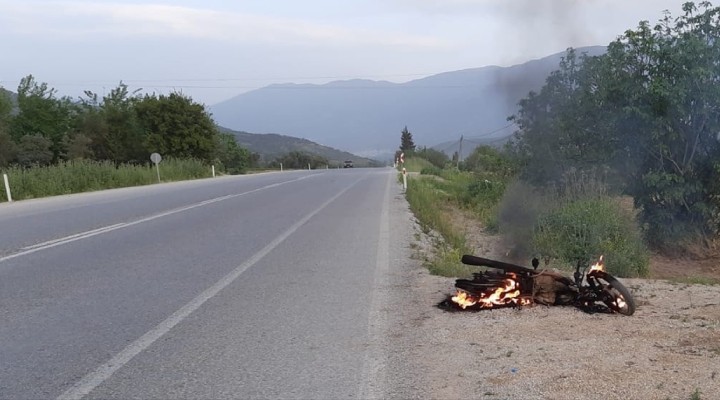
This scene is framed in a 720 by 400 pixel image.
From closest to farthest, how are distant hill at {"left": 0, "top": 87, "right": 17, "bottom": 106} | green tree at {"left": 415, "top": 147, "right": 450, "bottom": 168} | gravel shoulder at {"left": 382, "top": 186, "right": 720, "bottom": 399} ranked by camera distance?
gravel shoulder at {"left": 382, "top": 186, "right": 720, "bottom": 399}
distant hill at {"left": 0, "top": 87, "right": 17, "bottom": 106}
green tree at {"left": 415, "top": 147, "right": 450, "bottom": 168}

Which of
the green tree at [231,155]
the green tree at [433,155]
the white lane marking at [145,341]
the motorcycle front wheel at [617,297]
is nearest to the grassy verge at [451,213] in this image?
the motorcycle front wheel at [617,297]

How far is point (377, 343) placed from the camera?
5.27 meters

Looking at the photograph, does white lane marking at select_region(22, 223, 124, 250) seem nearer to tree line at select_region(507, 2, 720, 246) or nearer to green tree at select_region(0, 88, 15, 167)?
tree line at select_region(507, 2, 720, 246)

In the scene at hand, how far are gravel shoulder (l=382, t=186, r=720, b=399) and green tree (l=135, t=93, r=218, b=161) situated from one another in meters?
46.4

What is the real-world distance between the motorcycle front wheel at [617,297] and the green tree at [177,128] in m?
46.9

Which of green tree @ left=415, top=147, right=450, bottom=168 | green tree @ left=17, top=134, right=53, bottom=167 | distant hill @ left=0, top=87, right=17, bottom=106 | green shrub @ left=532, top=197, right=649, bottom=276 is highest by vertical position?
distant hill @ left=0, top=87, right=17, bottom=106

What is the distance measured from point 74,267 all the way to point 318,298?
3716 mm

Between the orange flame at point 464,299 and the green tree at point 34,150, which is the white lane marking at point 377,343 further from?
the green tree at point 34,150

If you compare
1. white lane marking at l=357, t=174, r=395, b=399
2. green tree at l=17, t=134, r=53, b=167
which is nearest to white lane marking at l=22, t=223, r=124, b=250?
white lane marking at l=357, t=174, r=395, b=399

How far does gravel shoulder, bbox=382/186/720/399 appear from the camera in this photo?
13.6 feet

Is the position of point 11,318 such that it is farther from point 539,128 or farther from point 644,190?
point 539,128

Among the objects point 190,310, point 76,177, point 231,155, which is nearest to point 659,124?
point 190,310

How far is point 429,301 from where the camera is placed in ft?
22.0

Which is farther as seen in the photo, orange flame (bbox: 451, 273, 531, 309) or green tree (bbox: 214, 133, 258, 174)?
green tree (bbox: 214, 133, 258, 174)
